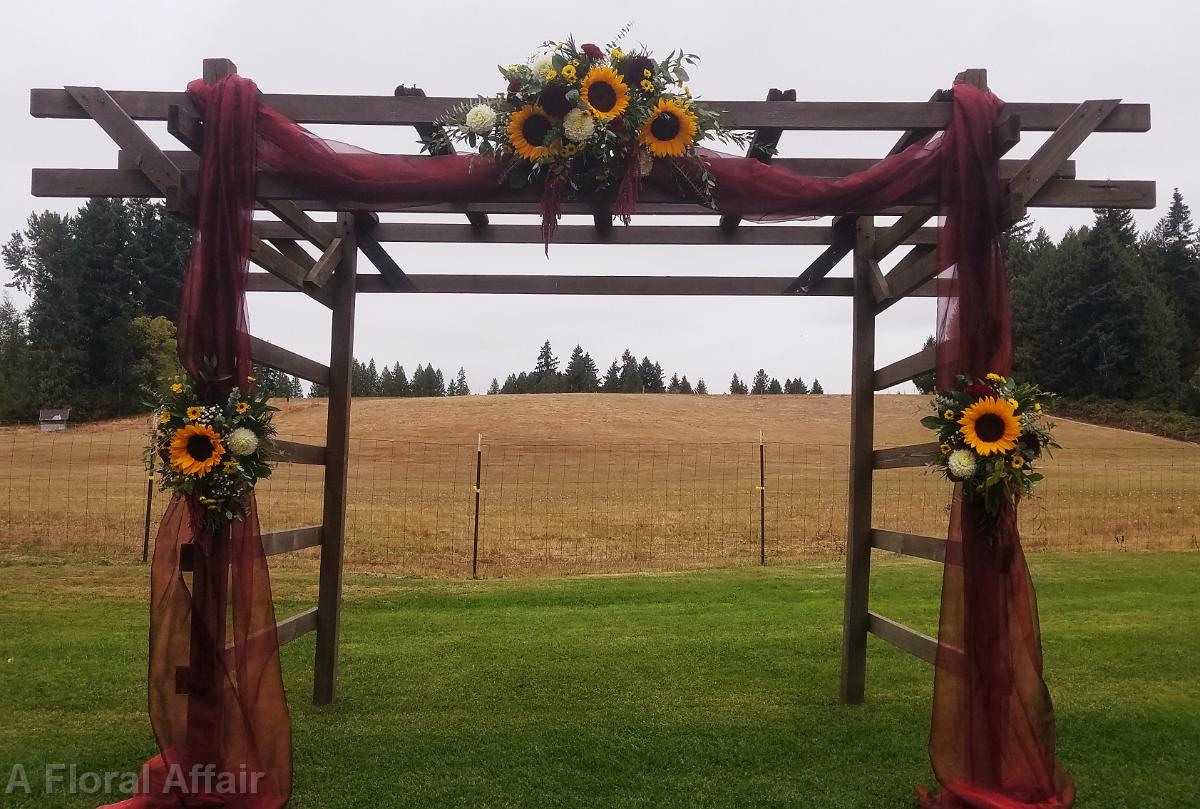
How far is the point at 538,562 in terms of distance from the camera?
532 inches

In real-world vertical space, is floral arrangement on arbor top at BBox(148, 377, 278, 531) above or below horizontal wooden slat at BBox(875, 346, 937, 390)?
below

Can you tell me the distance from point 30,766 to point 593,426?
3252cm

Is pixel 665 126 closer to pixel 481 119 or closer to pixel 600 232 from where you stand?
pixel 481 119

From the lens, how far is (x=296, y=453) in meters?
4.71

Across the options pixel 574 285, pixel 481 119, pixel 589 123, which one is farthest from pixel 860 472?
pixel 481 119

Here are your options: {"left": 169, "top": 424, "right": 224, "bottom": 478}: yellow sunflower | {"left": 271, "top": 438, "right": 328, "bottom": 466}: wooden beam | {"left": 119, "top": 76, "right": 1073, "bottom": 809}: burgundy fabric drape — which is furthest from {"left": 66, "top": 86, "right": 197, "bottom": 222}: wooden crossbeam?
{"left": 271, "top": 438, "right": 328, "bottom": 466}: wooden beam

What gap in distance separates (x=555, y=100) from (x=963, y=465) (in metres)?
2.31

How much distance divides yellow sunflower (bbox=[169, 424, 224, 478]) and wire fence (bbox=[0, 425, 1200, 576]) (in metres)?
8.53

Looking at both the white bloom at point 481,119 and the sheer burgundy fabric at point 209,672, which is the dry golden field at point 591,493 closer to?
the sheer burgundy fabric at point 209,672

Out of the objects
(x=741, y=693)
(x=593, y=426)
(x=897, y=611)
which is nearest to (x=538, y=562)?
(x=897, y=611)

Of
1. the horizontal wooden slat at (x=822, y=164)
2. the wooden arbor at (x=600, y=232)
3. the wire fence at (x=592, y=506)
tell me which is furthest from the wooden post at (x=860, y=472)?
the wire fence at (x=592, y=506)

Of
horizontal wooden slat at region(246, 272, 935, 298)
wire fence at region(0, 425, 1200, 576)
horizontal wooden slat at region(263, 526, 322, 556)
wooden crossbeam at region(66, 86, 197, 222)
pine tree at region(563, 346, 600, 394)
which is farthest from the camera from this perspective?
pine tree at region(563, 346, 600, 394)

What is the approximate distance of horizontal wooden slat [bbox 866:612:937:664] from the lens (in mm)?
4195

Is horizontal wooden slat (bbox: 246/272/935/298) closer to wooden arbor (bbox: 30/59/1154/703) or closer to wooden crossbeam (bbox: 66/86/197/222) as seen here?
wooden arbor (bbox: 30/59/1154/703)
